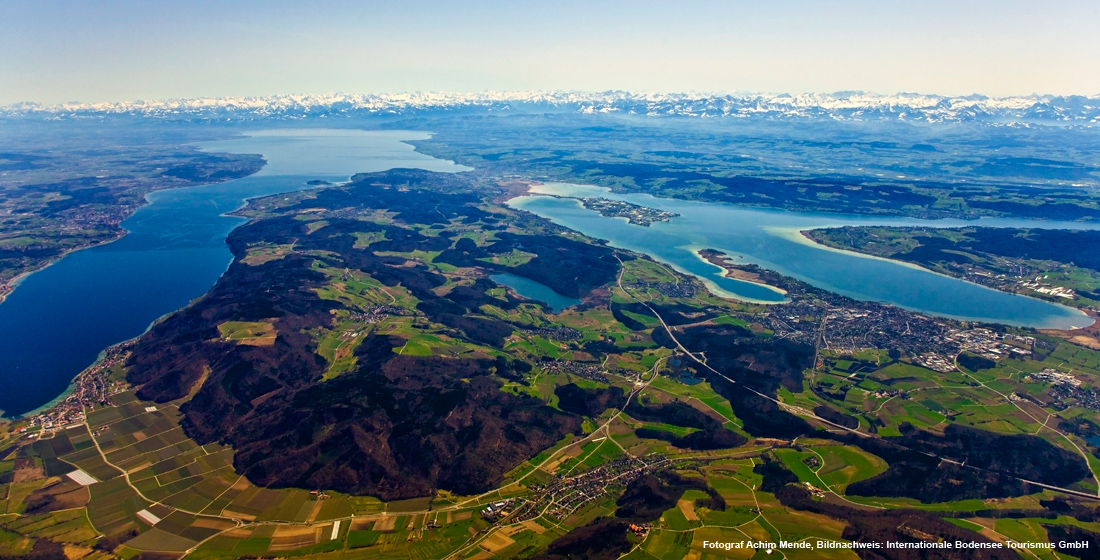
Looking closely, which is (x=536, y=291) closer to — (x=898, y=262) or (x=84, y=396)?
(x=84, y=396)

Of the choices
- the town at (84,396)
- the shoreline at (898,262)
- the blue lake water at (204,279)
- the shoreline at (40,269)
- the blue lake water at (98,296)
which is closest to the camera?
the town at (84,396)

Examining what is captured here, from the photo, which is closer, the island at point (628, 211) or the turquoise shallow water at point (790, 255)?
the turquoise shallow water at point (790, 255)

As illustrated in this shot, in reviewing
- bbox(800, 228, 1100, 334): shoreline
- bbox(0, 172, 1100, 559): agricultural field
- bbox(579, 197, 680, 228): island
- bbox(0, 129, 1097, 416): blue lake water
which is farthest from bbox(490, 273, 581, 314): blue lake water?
bbox(800, 228, 1100, 334): shoreline

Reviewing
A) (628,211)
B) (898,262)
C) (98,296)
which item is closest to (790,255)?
(898,262)

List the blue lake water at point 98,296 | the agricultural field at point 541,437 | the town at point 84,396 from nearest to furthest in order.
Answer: the agricultural field at point 541,437, the town at point 84,396, the blue lake water at point 98,296

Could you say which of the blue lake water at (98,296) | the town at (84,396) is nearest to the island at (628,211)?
the blue lake water at (98,296)

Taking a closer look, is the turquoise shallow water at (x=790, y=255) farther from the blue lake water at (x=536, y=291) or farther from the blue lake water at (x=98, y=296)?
the blue lake water at (x=98, y=296)

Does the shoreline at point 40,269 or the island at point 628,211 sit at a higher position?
the shoreline at point 40,269
